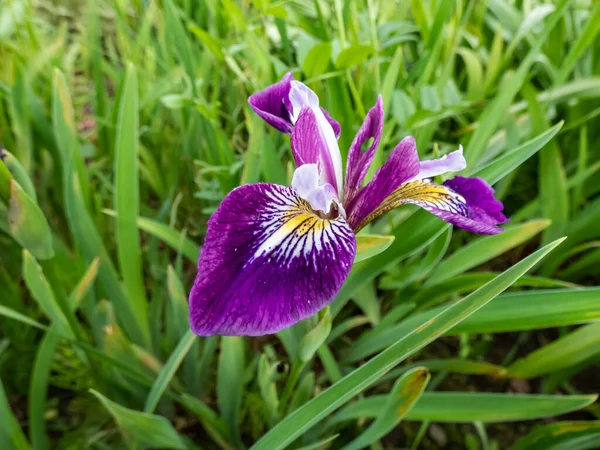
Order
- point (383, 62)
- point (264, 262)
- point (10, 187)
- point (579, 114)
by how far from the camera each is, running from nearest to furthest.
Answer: point (264, 262) → point (10, 187) → point (383, 62) → point (579, 114)

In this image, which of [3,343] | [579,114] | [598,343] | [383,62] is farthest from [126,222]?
[579,114]

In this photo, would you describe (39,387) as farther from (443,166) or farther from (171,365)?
(443,166)

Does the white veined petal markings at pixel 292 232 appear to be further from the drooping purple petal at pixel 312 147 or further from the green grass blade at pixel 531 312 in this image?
the green grass blade at pixel 531 312

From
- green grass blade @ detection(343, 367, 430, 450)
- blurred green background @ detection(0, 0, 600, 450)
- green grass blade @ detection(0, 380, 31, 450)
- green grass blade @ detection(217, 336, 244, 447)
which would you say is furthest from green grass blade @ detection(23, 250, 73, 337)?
green grass blade @ detection(343, 367, 430, 450)

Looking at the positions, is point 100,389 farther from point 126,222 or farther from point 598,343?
point 598,343

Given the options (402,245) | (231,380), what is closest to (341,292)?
(402,245)

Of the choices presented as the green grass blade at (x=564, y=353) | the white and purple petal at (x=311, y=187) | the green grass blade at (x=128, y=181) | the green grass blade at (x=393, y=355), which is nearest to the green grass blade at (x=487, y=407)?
the green grass blade at (x=564, y=353)

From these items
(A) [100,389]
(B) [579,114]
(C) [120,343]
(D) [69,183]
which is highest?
(D) [69,183]

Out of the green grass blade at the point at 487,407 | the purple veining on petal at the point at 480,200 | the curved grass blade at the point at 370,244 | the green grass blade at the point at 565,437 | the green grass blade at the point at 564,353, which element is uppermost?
the purple veining on petal at the point at 480,200
